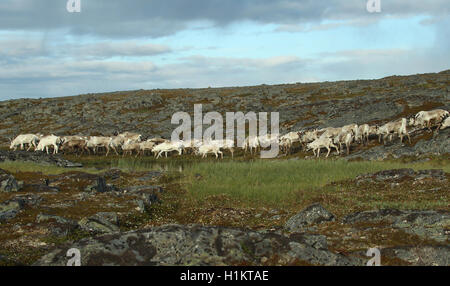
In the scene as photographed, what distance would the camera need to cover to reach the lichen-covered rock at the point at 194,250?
359 inches

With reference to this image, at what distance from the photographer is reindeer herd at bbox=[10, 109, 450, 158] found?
45.0 meters

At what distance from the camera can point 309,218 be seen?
15773 millimetres

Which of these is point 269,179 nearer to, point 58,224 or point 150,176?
point 150,176

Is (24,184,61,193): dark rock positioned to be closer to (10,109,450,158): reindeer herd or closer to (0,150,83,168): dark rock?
(0,150,83,168): dark rock

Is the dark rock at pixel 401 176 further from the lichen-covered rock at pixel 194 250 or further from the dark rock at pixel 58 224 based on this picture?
the dark rock at pixel 58 224

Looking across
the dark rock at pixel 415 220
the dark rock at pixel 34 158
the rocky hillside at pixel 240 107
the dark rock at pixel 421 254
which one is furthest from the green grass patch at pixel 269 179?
the rocky hillside at pixel 240 107

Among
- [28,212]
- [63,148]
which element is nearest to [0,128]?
[63,148]

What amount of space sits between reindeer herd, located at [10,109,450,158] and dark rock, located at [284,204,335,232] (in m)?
28.5

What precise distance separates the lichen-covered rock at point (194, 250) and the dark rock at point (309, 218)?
18.0 feet

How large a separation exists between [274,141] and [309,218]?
3998 centimetres

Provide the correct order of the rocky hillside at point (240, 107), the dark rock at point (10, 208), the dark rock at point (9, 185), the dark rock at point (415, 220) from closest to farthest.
Answer: the dark rock at point (415, 220), the dark rock at point (10, 208), the dark rock at point (9, 185), the rocky hillside at point (240, 107)

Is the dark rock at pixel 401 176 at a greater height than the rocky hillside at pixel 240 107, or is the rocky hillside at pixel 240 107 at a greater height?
the rocky hillside at pixel 240 107

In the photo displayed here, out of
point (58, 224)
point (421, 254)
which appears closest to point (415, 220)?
point (421, 254)
